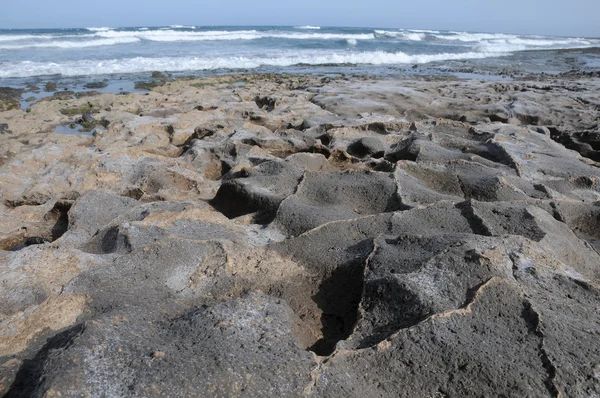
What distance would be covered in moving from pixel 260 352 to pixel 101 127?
791 cm

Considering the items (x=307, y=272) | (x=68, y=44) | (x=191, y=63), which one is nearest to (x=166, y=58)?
(x=191, y=63)

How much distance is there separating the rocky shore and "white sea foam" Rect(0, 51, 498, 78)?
1353 cm

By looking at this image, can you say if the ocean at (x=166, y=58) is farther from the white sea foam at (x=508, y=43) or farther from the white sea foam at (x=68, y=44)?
the white sea foam at (x=508, y=43)

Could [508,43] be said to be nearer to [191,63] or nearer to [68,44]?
[191,63]

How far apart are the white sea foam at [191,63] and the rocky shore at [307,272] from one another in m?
13.5

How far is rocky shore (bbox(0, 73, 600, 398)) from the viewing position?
2.06 meters

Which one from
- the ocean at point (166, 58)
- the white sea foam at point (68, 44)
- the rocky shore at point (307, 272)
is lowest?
the white sea foam at point (68, 44)

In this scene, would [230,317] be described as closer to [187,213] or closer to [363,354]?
[363,354]

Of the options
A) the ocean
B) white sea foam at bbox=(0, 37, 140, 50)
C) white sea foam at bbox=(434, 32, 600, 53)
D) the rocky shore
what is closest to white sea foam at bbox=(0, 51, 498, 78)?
the ocean

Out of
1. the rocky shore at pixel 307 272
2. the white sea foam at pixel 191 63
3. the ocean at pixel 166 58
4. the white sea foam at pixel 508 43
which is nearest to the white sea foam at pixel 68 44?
the ocean at pixel 166 58

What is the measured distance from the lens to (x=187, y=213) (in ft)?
12.8

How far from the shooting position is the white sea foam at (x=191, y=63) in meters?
18.2

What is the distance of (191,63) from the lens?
69.9 feet

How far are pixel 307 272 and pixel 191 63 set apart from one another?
1996 centimetres
